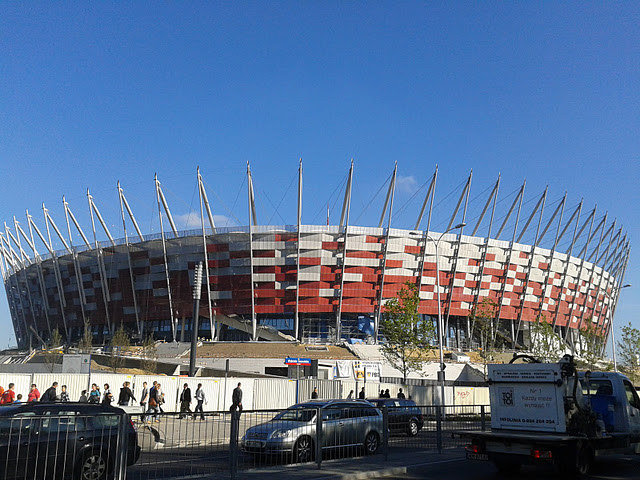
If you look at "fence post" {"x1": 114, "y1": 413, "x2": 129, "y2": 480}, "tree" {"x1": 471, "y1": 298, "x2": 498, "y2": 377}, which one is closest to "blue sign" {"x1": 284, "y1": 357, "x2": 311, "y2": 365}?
"tree" {"x1": 471, "y1": 298, "x2": 498, "y2": 377}

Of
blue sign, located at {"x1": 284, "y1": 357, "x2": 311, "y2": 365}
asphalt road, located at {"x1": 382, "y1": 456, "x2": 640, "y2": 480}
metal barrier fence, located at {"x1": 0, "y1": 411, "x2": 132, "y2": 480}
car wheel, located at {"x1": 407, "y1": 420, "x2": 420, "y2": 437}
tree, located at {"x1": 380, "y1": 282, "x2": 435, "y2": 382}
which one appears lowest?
asphalt road, located at {"x1": 382, "y1": 456, "x2": 640, "y2": 480}

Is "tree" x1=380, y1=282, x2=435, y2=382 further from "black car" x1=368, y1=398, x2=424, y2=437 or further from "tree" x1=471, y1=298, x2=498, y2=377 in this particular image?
"black car" x1=368, y1=398, x2=424, y2=437

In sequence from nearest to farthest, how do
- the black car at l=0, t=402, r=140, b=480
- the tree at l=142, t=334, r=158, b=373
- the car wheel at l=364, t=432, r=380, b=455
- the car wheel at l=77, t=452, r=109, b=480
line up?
the black car at l=0, t=402, r=140, b=480 < the car wheel at l=77, t=452, r=109, b=480 < the car wheel at l=364, t=432, r=380, b=455 < the tree at l=142, t=334, r=158, b=373

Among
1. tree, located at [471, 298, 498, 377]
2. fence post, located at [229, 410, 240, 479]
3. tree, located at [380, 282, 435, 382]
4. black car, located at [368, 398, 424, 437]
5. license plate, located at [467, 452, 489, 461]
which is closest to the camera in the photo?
fence post, located at [229, 410, 240, 479]

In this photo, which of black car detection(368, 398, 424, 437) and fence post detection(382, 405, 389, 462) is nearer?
fence post detection(382, 405, 389, 462)

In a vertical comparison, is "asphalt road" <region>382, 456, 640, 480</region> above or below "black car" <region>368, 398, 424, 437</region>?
below

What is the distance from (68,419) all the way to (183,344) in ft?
197

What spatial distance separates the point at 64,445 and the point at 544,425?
29.8 ft

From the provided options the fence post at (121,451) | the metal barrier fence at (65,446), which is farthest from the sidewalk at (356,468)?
the metal barrier fence at (65,446)

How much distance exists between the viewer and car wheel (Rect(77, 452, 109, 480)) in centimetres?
831

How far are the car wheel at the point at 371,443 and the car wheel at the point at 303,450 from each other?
2177 mm

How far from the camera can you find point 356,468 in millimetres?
12000

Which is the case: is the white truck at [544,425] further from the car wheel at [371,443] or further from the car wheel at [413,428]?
the car wheel at [371,443]

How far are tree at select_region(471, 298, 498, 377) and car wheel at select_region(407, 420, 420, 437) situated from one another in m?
33.7
